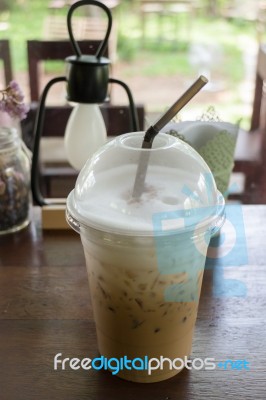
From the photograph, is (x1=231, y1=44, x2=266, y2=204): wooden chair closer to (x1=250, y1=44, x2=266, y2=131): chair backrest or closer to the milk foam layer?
(x1=250, y1=44, x2=266, y2=131): chair backrest

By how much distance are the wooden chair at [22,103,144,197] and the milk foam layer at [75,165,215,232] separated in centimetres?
68

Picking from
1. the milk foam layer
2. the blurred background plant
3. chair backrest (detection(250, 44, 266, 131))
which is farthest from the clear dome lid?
the blurred background plant

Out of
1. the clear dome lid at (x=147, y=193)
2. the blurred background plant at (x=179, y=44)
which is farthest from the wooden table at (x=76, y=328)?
the blurred background plant at (x=179, y=44)

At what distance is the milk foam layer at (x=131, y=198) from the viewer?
445 millimetres

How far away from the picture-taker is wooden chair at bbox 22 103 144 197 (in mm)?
1247

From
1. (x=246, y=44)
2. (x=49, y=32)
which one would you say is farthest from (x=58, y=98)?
(x=246, y=44)

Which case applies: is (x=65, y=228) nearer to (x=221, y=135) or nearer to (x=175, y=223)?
(x=221, y=135)

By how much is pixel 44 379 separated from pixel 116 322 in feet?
0.34

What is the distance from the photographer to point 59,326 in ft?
1.95

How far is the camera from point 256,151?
1.63 meters

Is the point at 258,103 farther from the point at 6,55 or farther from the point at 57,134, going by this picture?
the point at 6,55

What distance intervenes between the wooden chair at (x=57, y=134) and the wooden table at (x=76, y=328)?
0.45 metres

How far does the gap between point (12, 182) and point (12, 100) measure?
129 millimetres

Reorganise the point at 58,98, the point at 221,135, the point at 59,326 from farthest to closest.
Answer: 1. the point at 58,98
2. the point at 221,135
3. the point at 59,326
